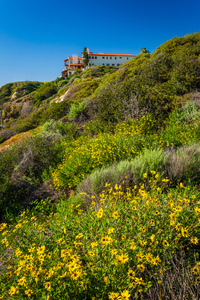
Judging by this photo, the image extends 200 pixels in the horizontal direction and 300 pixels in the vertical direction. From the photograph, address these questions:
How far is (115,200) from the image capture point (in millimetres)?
2678

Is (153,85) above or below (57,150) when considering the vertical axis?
above

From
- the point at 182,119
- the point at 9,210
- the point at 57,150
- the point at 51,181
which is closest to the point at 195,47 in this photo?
the point at 182,119

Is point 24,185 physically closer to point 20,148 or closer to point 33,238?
point 20,148

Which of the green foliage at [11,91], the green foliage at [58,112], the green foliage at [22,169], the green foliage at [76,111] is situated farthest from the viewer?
the green foliage at [11,91]

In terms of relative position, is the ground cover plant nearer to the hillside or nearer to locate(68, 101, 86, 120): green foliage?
the hillside

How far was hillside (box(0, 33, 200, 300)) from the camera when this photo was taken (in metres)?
1.39

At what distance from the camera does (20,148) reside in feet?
21.5

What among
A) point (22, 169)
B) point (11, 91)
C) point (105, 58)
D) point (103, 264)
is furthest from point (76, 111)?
point (105, 58)

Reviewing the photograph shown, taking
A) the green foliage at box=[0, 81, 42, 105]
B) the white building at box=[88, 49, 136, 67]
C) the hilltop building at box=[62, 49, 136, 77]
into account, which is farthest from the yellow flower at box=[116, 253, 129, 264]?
the white building at box=[88, 49, 136, 67]

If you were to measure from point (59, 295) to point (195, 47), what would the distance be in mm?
13777

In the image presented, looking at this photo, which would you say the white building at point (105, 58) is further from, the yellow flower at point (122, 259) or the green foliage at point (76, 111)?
the yellow flower at point (122, 259)

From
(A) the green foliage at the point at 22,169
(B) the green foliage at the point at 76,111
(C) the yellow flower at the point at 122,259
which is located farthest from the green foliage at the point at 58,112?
(C) the yellow flower at the point at 122,259

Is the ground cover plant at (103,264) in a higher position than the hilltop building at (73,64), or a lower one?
lower

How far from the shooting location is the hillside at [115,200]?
1386 millimetres
